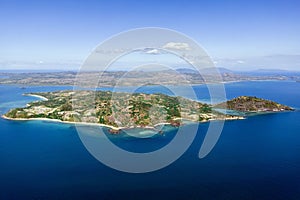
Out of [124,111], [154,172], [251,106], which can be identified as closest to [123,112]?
[124,111]

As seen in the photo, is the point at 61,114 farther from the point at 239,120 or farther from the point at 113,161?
the point at 239,120

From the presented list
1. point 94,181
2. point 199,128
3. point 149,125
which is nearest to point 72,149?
point 94,181

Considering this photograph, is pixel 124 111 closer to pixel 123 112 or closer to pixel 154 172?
pixel 123 112

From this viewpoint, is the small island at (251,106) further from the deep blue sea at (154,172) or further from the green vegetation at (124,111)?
the deep blue sea at (154,172)

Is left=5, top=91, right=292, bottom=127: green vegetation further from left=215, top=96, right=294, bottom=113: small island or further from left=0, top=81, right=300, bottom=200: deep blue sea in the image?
left=0, top=81, right=300, bottom=200: deep blue sea

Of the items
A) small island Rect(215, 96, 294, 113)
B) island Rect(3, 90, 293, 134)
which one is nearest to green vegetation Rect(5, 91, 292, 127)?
island Rect(3, 90, 293, 134)

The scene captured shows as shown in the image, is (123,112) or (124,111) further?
(124,111)

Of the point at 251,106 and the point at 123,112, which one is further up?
the point at 123,112

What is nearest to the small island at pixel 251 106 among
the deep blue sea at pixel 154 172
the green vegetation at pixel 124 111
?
the green vegetation at pixel 124 111
